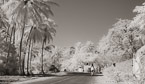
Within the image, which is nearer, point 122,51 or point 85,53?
point 122,51

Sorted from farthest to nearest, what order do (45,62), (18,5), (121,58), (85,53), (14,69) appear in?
(85,53) → (45,62) → (121,58) → (14,69) → (18,5)

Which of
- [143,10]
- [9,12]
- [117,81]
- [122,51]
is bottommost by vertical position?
[117,81]

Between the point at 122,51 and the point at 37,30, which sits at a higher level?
the point at 37,30

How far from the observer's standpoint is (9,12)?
40.0 metres

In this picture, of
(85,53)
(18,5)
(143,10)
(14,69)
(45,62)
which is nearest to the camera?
(143,10)

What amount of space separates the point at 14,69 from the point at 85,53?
61.3 meters

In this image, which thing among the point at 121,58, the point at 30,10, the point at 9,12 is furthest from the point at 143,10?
the point at 121,58

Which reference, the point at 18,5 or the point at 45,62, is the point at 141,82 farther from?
the point at 45,62

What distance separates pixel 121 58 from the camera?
2031 inches

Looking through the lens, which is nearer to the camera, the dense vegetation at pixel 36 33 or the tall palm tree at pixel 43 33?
the dense vegetation at pixel 36 33

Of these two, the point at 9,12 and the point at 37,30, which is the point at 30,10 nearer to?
the point at 9,12

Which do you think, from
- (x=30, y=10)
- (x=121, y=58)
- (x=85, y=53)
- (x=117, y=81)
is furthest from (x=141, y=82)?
(x=85, y=53)

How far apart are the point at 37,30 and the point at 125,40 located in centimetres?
1782

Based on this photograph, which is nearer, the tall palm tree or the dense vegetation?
the dense vegetation
